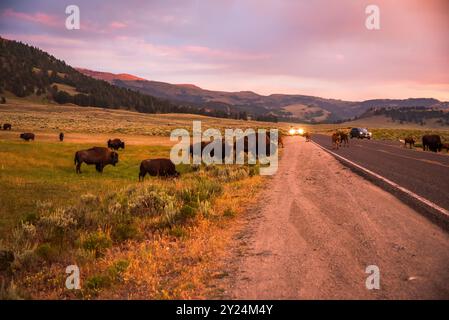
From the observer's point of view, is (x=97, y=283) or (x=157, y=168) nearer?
(x=97, y=283)

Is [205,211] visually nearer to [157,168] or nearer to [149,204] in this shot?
[149,204]

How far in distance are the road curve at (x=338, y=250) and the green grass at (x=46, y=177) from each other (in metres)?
6.99

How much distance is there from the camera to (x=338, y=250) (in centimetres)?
589

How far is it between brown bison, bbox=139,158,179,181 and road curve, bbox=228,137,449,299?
10230mm

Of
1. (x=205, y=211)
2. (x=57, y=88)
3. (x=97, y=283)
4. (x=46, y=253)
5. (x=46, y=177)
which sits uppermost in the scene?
(x=57, y=88)

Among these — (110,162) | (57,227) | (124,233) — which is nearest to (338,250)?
(124,233)

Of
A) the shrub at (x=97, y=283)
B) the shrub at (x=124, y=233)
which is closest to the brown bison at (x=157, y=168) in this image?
the shrub at (x=124, y=233)

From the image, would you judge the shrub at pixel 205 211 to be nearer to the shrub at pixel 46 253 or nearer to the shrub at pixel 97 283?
the shrub at pixel 46 253

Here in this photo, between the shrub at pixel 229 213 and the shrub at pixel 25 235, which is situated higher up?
the shrub at pixel 229 213

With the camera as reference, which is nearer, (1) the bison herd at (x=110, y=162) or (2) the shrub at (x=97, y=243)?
(2) the shrub at (x=97, y=243)

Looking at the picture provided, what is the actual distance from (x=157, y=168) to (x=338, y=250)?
14.7 meters

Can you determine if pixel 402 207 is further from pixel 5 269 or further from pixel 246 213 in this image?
pixel 5 269

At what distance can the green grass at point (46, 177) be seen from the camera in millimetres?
13023
